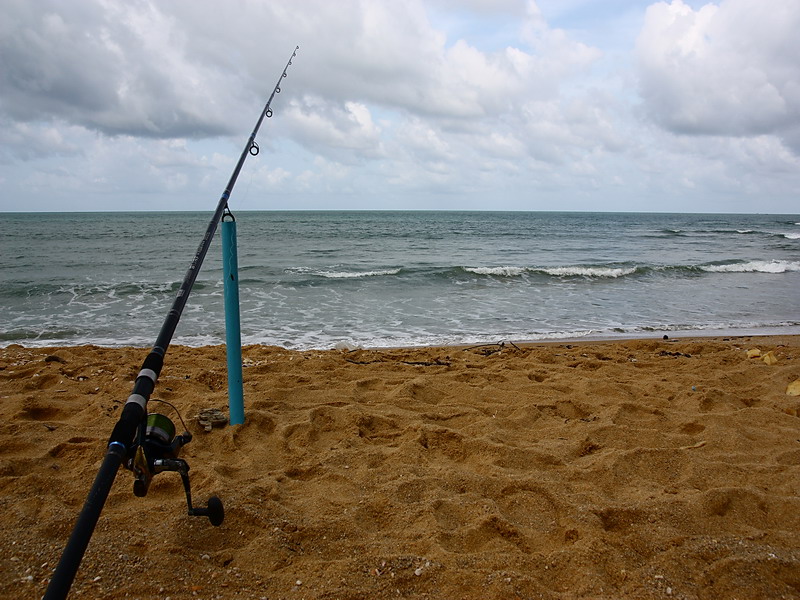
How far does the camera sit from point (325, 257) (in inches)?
823

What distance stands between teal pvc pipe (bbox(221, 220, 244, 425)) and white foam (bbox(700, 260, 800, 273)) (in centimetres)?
1805

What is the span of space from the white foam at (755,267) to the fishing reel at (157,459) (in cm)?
1898

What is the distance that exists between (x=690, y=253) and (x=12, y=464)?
25587 mm

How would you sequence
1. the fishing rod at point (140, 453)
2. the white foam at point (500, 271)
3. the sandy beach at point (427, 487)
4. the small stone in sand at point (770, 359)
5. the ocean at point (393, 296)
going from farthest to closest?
the white foam at point (500, 271) → the ocean at point (393, 296) → the small stone in sand at point (770, 359) → the sandy beach at point (427, 487) → the fishing rod at point (140, 453)

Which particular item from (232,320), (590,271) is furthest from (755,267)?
(232,320)

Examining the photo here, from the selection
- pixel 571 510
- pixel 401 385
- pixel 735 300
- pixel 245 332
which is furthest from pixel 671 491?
pixel 735 300

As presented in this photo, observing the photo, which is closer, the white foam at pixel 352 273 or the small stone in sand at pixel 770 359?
the small stone in sand at pixel 770 359

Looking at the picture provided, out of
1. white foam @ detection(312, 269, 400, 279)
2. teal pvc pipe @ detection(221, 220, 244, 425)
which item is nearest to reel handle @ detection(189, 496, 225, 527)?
teal pvc pipe @ detection(221, 220, 244, 425)

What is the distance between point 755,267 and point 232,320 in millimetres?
19599

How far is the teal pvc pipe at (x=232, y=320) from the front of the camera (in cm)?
335

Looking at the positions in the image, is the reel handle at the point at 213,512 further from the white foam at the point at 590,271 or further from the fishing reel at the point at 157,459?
the white foam at the point at 590,271

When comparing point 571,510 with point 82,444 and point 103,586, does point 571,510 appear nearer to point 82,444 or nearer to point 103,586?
point 103,586

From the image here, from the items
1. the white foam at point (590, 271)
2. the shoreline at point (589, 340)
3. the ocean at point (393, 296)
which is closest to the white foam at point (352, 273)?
the ocean at point (393, 296)

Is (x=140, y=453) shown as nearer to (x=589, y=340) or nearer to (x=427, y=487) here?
(x=427, y=487)
